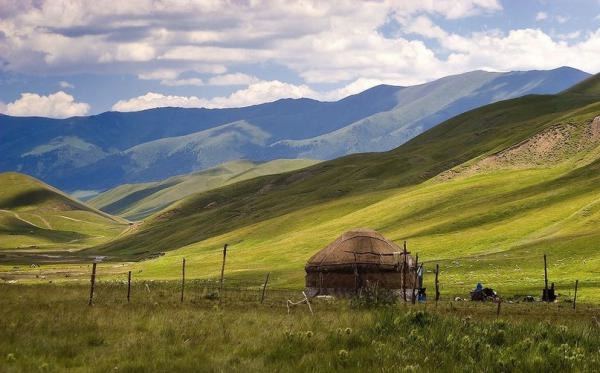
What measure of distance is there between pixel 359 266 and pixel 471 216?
5626cm

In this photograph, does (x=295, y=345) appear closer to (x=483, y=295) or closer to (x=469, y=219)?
(x=483, y=295)

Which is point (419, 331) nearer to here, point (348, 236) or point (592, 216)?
point (348, 236)

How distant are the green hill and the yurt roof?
1255 cm

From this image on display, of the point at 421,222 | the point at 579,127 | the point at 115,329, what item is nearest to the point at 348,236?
the point at 115,329

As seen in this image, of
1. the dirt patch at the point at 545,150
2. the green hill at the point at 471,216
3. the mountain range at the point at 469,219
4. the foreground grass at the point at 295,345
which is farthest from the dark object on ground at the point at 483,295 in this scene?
the dirt patch at the point at 545,150

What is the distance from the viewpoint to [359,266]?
58.5 meters

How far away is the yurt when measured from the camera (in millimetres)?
57906

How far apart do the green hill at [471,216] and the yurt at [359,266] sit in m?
12.4

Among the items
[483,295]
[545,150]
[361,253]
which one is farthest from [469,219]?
[483,295]

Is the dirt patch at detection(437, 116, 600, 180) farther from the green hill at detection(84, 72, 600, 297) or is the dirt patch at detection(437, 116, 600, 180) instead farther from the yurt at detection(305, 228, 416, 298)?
the yurt at detection(305, 228, 416, 298)

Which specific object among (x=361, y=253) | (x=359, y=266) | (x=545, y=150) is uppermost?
(x=545, y=150)

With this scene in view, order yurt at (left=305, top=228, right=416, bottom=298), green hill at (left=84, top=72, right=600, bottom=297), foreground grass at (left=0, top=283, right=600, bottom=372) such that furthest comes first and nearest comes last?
green hill at (left=84, top=72, right=600, bottom=297) → yurt at (left=305, top=228, right=416, bottom=298) → foreground grass at (left=0, top=283, right=600, bottom=372)

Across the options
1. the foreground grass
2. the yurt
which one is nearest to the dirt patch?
the yurt

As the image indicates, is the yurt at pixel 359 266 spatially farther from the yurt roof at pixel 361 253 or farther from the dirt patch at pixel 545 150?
the dirt patch at pixel 545 150
